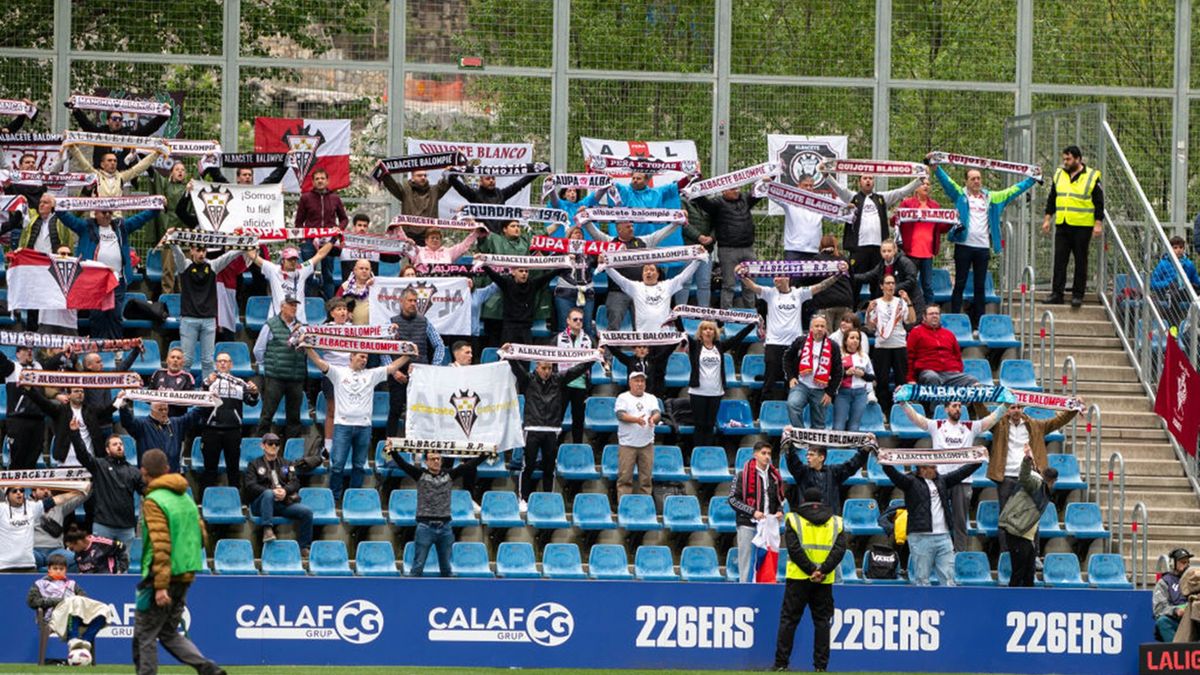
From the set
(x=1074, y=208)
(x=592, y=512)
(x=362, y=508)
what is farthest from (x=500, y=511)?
(x=1074, y=208)

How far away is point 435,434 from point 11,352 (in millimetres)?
5589

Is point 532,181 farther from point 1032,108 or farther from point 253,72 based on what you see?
point 1032,108

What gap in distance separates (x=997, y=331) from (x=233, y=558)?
1120cm

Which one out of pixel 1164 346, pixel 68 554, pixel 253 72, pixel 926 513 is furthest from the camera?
pixel 253 72

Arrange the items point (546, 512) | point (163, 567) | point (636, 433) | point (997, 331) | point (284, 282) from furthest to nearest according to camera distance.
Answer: point (997, 331)
point (284, 282)
point (636, 433)
point (546, 512)
point (163, 567)

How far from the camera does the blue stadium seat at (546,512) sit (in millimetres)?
23344

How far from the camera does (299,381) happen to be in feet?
79.4

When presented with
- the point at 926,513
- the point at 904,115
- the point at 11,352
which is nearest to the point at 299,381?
the point at 11,352

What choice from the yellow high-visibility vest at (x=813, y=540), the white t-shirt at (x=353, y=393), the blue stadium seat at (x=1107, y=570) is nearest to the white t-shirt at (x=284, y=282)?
the white t-shirt at (x=353, y=393)

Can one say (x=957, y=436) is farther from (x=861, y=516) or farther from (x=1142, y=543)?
(x=1142, y=543)

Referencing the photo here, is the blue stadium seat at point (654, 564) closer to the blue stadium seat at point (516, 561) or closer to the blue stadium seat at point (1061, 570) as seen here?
the blue stadium seat at point (516, 561)

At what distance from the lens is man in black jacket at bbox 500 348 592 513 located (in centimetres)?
2381

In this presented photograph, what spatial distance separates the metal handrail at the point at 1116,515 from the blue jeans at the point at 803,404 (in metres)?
3.68

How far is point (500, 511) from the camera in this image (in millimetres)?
23422
